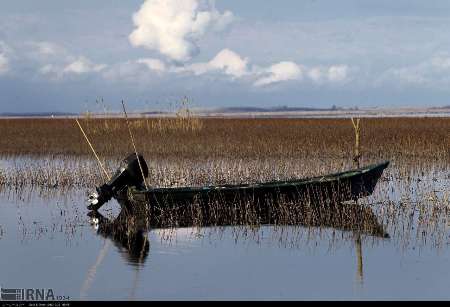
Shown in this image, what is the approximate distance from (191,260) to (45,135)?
27835 mm

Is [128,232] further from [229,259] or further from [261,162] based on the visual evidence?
[261,162]

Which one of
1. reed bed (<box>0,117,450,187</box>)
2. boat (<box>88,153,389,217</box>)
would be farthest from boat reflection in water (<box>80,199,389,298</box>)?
reed bed (<box>0,117,450,187</box>)

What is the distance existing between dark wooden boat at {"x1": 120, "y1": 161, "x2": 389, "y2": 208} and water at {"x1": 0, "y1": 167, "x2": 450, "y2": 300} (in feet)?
2.19

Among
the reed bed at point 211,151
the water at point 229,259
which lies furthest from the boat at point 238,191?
the reed bed at point 211,151

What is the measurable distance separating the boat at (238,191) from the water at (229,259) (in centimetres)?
57

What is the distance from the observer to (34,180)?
70.0ft

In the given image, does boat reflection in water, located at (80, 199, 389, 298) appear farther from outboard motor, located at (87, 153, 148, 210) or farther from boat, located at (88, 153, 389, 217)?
outboard motor, located at (87, 153, 148, 210)

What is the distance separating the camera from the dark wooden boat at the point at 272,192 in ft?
51.3

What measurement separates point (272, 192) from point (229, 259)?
4.33 m

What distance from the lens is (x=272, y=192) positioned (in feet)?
52.3

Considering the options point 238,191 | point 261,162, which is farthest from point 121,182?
point 261,162

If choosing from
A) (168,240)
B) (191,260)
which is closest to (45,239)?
(168,240)

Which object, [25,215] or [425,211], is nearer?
[425,211]

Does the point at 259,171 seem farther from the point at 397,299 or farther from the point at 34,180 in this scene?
the point at 397,299
